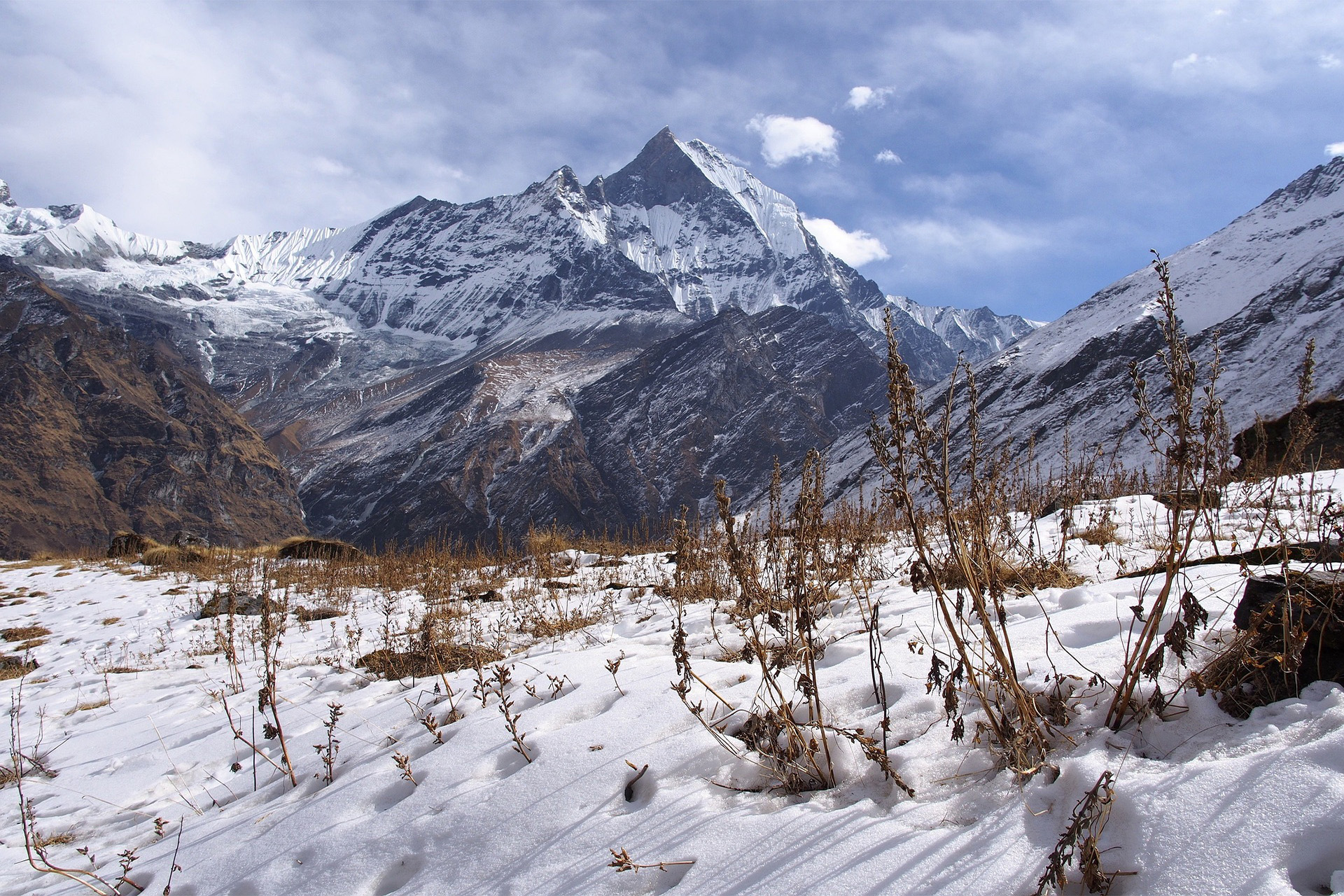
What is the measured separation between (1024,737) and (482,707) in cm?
271

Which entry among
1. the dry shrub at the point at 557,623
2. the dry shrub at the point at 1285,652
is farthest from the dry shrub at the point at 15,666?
the dry shrub at the point at 1285,652

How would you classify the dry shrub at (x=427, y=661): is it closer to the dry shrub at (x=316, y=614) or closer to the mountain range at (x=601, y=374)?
the dry shrub at (x=316, y=614)

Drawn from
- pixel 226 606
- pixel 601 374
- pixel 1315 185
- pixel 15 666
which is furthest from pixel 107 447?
pixel 1315 185

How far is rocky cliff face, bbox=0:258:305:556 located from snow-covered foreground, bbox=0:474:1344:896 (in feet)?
283

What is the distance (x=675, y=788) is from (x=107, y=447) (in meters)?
112

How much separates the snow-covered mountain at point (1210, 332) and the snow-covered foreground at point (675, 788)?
55.5 meters

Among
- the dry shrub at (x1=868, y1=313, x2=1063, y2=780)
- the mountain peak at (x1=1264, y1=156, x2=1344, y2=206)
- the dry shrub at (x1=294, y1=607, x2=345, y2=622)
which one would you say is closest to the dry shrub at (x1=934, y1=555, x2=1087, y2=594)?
the dry shrub at (x1=868, y1=313, x2=1063, y2=780)

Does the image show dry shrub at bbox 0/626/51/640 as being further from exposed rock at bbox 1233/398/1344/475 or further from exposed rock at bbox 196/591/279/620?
exposed rock at bbox 1233/398/1344/475

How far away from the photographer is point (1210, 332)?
2547 inches

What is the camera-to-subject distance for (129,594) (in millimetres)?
9555

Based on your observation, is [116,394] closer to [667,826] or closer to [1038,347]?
[667,826]

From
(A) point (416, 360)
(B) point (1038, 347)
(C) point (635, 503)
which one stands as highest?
(A) point (416, 360)

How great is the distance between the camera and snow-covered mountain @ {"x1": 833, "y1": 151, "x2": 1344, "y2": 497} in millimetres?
54750

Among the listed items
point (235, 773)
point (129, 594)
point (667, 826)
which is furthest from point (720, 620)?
point (129, 594)
